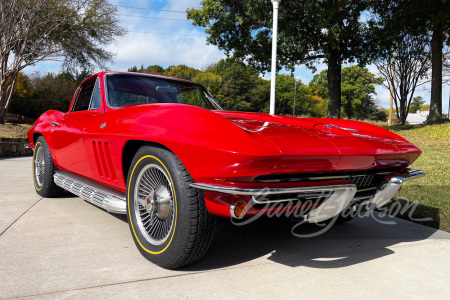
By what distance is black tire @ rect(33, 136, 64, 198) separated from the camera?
13.9ft

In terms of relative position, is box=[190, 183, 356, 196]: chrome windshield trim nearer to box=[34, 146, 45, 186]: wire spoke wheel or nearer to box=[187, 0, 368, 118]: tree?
box=[34, 146, 45, 186]: wire spoke wheel

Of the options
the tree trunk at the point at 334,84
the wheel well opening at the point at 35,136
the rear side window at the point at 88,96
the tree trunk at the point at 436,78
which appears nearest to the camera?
the rear side window at the point at 88,96

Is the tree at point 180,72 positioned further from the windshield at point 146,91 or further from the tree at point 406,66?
the windshield at point 146,91

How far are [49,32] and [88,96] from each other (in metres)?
12.5

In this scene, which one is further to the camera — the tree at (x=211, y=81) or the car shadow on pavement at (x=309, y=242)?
the tree at (x=211, y=81)

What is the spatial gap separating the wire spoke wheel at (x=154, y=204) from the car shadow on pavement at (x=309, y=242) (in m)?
0.31

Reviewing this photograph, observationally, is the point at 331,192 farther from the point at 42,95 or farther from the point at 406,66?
the point at 42,95

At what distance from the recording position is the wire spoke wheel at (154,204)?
2344 millimetres

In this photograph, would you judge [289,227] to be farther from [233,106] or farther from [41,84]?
[233,106]

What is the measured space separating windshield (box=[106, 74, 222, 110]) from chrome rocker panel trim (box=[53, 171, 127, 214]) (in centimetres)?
79

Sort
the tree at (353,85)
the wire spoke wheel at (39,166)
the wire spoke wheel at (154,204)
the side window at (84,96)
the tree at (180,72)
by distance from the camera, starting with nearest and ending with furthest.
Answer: the wire spoke wheel at (154,204), the side window at (84,96), the wire spoke wheel at (39,166), the tree at (353,85), the tree at (180,72)

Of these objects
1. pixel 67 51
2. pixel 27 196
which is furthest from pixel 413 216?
pixel 67 51

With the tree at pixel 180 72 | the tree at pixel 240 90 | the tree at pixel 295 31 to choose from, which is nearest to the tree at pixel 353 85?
the tree at pixel 240 90

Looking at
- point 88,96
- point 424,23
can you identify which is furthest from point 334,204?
point 424,23
